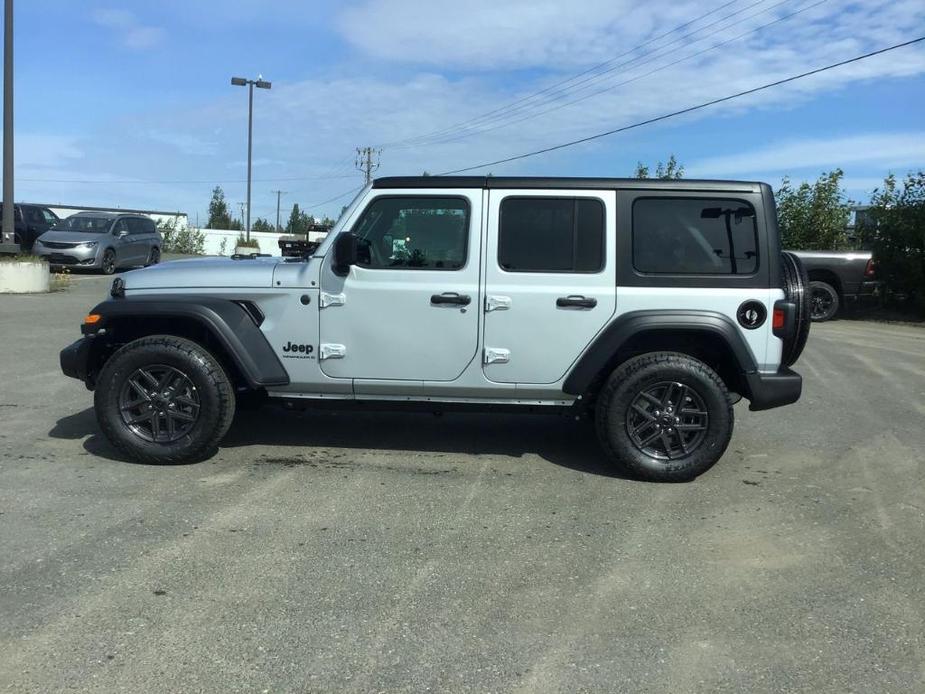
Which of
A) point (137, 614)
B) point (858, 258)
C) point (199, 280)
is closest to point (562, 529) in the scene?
point (137, 614)

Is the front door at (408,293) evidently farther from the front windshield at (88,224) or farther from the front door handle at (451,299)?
the front windshield at (88,224)

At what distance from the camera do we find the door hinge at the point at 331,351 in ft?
17.2

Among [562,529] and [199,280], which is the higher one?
[199,280]

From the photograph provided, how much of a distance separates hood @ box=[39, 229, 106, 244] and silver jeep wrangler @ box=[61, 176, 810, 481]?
16.2 metres

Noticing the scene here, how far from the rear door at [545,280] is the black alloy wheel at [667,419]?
543mm

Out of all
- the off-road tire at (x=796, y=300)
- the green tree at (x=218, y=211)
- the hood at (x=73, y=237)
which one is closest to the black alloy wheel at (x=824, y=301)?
the off-road tire at (x=796, y=300)

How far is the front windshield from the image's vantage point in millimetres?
20500

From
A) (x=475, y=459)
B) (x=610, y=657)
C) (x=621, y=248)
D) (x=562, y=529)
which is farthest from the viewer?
(x=475, y=459)

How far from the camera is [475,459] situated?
567cm

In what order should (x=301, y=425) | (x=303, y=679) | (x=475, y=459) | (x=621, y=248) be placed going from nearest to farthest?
(x=303, y=679), (x=621, y=248), (x=475, y=459), (x=301, y=425)

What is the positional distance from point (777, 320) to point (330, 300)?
2.85 m

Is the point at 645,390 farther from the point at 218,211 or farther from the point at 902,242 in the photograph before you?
the point at 218,211

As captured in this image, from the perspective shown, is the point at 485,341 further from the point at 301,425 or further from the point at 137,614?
the point at 137,614

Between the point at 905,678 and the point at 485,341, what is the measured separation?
2.95 meters
